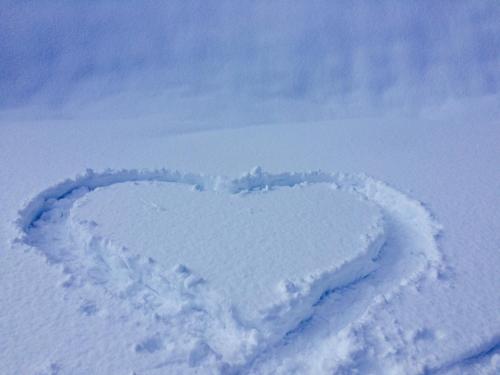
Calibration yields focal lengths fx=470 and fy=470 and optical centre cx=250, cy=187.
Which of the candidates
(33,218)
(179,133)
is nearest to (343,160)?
(179,133)

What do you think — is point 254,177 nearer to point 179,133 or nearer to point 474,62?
point 179,133

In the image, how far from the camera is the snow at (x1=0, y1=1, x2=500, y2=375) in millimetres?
1857

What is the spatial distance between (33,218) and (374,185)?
207 centimetres

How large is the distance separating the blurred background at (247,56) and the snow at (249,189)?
0.02 metres

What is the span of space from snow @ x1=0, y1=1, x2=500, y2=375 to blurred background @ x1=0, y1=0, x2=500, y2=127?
20 mm

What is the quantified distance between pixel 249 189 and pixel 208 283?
999 millimetres

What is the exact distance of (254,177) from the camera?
9.70ft

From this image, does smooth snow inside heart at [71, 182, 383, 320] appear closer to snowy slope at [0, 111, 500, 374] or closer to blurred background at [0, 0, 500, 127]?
snowy slope at [0, 111, 500, 374]

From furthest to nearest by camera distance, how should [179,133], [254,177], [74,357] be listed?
[179,133]
[254,177]
[74,357]

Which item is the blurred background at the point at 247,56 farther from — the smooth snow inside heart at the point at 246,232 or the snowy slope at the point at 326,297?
the smooth snow inside heart at the point at 246,232

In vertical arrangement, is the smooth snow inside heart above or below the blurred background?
below

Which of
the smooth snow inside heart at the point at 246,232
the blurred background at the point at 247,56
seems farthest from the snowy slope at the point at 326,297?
the blurred background at the point at 247,56

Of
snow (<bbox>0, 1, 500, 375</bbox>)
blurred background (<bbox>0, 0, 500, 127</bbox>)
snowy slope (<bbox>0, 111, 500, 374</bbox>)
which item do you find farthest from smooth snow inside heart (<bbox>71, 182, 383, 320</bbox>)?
blurred background (<bbox>0, 0, 500, 127</bbox>)

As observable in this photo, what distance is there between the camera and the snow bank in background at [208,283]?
1.81 meters
